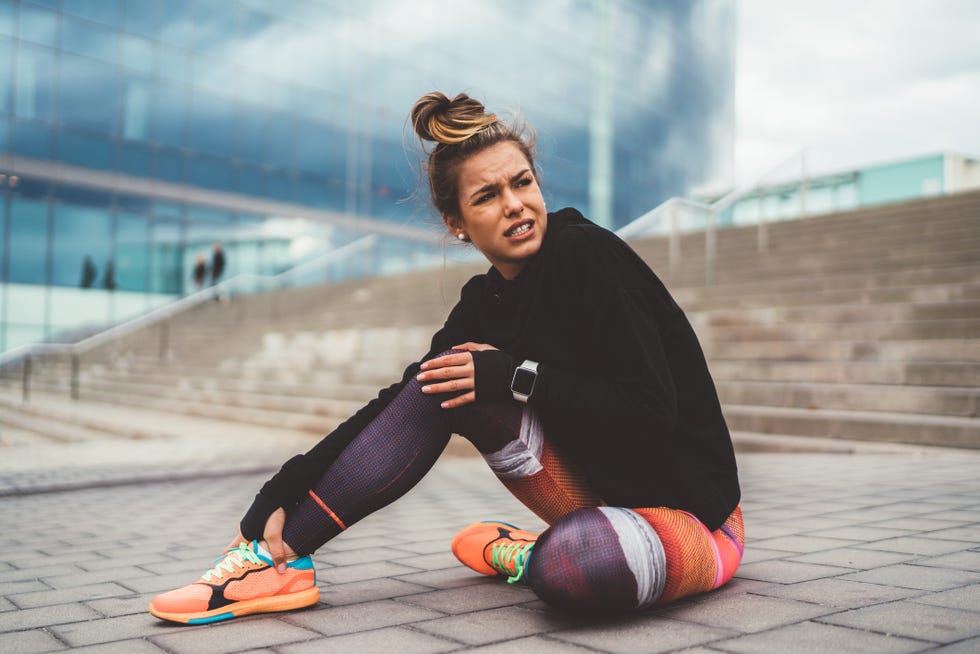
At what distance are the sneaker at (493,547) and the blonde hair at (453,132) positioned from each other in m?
0.94

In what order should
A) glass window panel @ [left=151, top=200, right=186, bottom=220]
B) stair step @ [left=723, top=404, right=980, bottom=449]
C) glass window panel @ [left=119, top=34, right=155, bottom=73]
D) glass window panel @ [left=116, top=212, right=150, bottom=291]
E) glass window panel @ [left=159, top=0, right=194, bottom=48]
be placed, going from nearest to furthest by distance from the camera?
stair step @ [left=723, top=404, right=980, bottom=449] → glass window panel @ [left=116, top=212, right=150, bottom=291] → glass window panel @ [left=119, top=34, right=155, bottom=73] → glass window panel @ [left=151, top=200, right=186, bottom=220] → glass window panel @ [left=159, top=0, right=194, bottom=48]

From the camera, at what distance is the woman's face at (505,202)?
2148 mm

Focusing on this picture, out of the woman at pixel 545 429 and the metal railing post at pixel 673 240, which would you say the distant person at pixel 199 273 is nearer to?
the metal railing post at pixel 673 240

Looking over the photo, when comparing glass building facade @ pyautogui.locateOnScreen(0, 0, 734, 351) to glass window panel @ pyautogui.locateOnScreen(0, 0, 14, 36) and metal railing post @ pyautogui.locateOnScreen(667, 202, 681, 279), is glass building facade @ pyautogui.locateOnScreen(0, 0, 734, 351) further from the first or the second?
metal railing post @ pyautogui.locateOnScreen(667, 202, 681, 279)

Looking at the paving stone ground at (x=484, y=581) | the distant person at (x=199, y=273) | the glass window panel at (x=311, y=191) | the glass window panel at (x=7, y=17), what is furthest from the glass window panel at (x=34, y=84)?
the paving stone ground at (x=484, y=581)

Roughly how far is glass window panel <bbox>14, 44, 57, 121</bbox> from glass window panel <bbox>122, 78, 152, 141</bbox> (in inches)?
59.8

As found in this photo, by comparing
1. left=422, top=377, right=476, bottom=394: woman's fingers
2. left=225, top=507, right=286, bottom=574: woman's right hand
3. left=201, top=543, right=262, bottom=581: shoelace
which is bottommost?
left=201, top=543, right=262, bottom=581: shoelace

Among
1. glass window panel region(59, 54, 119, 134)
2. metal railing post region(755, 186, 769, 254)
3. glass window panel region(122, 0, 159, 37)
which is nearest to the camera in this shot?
metal railing post region(755, 186, 769, 254)

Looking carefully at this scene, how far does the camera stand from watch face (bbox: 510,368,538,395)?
6.56 feet

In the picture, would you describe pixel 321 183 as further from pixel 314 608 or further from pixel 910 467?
pixel 314 608

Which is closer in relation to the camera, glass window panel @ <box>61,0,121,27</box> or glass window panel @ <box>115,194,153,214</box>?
glass window panel @ <box>61,0,121,27</box>

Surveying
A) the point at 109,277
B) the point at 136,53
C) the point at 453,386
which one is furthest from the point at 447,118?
the point at 136,53

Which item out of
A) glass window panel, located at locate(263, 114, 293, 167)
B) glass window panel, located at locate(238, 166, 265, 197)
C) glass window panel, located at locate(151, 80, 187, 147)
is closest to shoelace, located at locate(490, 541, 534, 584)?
glass window panel, located at locate(151, 80, 187, 147)

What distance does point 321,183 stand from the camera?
22.2 m
